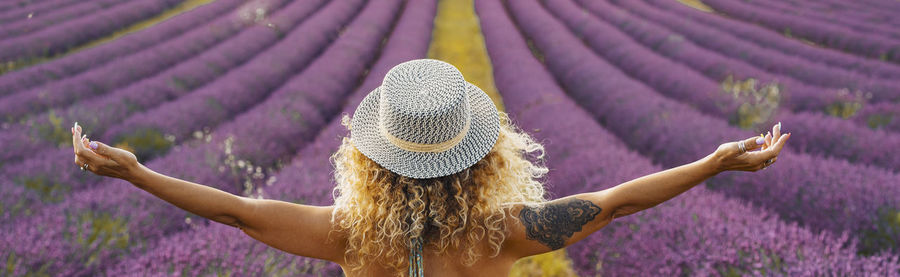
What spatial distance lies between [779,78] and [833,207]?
368 centimetres

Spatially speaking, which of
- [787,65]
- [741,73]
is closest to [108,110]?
[741,73]

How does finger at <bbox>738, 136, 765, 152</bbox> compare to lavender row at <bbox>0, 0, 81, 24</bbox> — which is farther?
lavender row at <bbox>0, 0, 81, 24</bbox>

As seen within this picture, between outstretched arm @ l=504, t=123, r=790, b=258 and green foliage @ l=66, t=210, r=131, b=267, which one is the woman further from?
green foliage @ l=66, t=210, r=131, b=267

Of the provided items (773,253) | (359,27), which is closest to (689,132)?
(773,253)

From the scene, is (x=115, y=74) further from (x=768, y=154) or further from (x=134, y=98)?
(x=768, y=154)

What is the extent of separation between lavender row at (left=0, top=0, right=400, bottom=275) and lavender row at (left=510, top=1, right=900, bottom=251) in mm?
3313

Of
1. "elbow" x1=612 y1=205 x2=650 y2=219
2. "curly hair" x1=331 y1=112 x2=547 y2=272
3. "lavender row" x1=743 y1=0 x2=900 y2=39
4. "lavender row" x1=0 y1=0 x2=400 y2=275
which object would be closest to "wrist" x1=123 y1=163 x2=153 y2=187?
"curly hair" x1=331 y1=112 x2=547 y2=272

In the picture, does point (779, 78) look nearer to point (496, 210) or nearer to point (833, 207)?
point (833, 207)

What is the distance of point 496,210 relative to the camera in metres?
1.19

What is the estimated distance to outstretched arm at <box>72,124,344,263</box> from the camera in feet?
3.11

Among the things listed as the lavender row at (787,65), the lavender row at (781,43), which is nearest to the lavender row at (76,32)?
the lavender row at (787,65)

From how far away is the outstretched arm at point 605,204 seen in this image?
108 cm

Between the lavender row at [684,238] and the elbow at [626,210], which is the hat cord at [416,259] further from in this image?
the lavender row at [684,238]

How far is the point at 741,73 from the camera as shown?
20.5 feet
